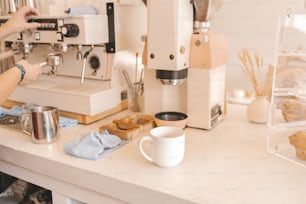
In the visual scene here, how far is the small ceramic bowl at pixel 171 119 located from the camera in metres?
1.01

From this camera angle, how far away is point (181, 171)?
2.56ft

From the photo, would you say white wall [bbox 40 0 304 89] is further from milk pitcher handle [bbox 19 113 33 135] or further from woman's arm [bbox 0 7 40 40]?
milk pitcher handle [bbox 19 113 33 135]

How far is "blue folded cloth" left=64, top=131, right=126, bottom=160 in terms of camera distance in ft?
2.81

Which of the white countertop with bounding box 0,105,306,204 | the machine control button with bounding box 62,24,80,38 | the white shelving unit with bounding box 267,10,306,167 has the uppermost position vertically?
the machine control button with bounding box 62,24,80,38

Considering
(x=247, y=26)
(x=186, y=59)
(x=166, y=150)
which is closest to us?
(x=166, y=150)

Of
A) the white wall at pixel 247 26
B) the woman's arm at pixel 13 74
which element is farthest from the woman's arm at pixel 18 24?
the white wall at pixel 247 26

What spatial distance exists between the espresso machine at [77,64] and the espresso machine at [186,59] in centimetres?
17

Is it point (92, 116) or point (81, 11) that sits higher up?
point (81, 11)

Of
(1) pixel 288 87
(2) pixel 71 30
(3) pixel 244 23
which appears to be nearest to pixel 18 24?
(2) pixel 71 30

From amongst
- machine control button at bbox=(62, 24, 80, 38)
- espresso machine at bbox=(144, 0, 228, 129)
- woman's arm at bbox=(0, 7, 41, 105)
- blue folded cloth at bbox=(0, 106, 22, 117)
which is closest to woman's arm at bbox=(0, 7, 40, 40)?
woman's arm at bbox=(0, 7, 41, 105)

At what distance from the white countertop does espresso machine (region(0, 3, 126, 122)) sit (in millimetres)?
130

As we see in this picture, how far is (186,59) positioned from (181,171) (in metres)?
0.38

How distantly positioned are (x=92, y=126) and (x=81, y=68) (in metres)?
0.24

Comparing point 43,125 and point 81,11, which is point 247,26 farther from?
point 43,125
